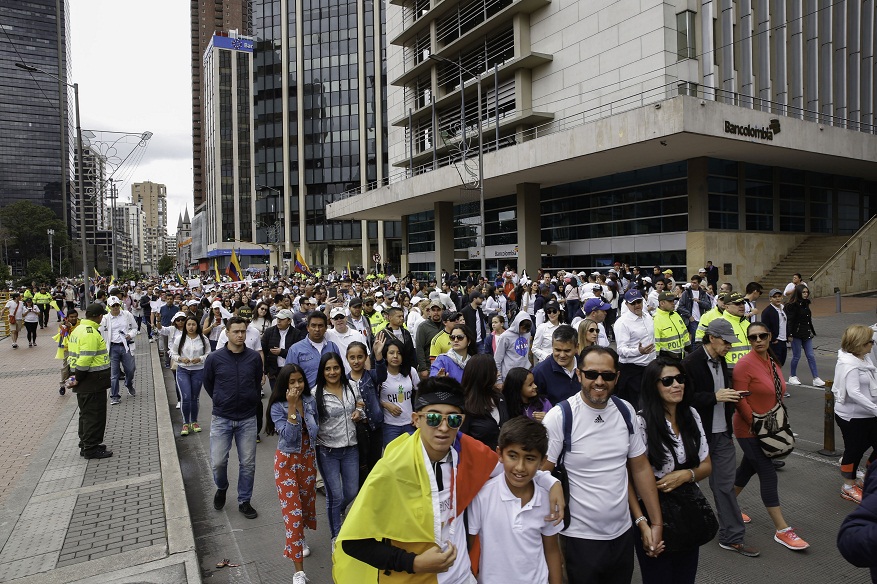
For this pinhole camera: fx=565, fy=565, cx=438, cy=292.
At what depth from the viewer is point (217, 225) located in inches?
3521

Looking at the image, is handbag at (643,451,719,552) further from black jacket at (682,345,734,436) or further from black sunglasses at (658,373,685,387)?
black jacket at (682,345,734,436)

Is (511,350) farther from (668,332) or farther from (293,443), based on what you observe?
(293,443)

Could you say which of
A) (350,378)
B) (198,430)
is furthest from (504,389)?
(198,430)

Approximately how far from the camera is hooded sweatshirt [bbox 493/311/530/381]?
688cm

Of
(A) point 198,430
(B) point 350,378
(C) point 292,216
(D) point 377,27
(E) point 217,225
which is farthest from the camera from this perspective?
(E) point 217,225

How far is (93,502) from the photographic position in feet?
19.1

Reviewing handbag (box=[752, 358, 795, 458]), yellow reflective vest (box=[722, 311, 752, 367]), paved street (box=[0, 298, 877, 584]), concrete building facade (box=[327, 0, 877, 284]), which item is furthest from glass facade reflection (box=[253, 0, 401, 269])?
handbag (box=[752, 358, 795, 458])

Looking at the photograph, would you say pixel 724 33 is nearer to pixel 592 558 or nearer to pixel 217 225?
pixel 592 558

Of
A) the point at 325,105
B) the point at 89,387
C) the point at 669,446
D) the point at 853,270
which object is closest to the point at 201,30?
the point at 325,105

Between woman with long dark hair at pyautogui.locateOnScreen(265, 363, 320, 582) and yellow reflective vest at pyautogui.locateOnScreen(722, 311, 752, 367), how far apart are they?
432cm

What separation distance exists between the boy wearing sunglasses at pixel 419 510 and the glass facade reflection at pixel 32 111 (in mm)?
55557

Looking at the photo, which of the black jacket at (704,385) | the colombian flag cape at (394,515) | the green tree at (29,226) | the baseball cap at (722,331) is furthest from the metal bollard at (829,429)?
the green tree at (29,226)

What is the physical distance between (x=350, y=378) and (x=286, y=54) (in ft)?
254

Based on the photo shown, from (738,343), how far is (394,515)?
5106 millimetres
